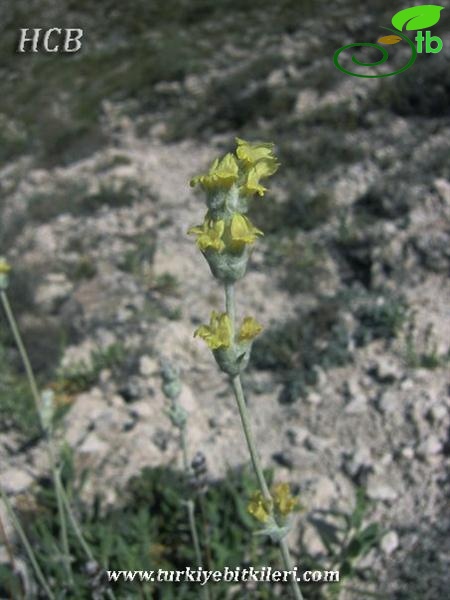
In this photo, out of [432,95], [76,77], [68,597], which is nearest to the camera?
[68,597]

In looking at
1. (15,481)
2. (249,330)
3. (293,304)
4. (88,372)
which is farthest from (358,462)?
(249,330)

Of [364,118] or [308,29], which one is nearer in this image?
[364,118]

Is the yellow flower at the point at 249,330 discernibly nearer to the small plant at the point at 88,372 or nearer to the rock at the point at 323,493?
the rock at the point at 323,493

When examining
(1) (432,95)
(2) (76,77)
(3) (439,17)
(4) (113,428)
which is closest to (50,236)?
(4) (113,428)

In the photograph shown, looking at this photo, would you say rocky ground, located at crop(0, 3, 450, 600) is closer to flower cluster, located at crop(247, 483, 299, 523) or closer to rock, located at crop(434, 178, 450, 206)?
rock, located at crop(434, 178, 450, 206)

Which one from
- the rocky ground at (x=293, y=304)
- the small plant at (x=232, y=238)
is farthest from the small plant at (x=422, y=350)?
the small plant at (x=232, y=238)

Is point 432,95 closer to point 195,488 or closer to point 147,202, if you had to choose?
point 147,202
